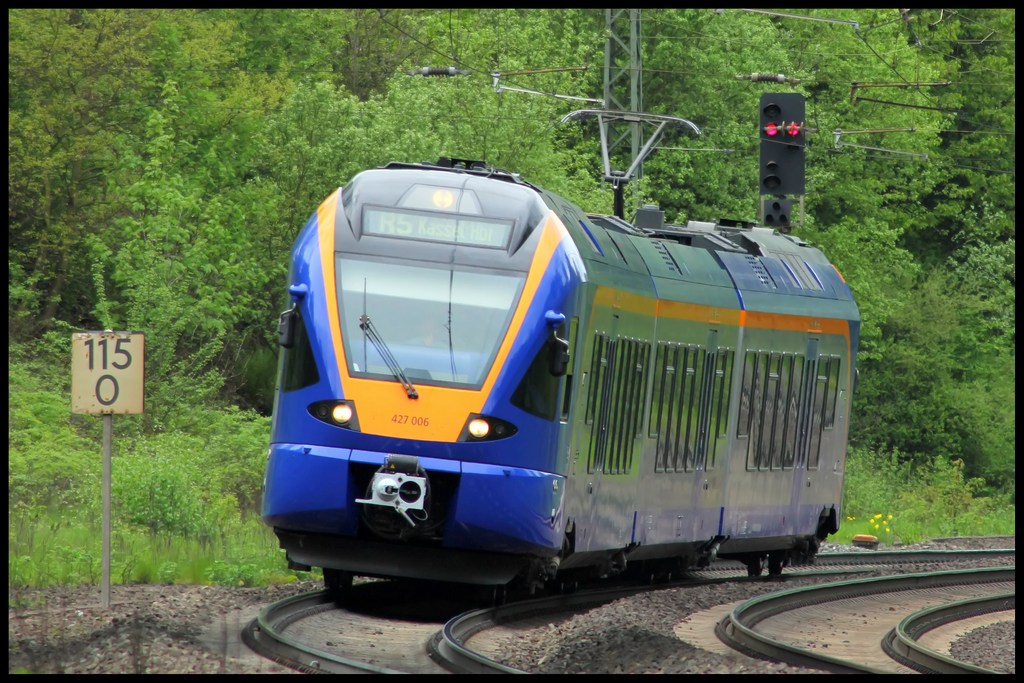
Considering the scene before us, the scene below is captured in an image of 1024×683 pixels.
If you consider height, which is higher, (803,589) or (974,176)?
(974,176)

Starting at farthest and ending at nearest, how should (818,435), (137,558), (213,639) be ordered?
(818,435) → (137,558) → (213,639)

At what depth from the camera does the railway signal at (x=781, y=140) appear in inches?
946

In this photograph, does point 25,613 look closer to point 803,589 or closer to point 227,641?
point 227,641

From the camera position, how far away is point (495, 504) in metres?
13.3

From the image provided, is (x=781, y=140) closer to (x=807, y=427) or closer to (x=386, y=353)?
(x=807, y=427)

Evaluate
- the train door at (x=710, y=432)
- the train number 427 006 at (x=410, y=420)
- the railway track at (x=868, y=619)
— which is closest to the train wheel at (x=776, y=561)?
the railway track at (x=868, y=619)

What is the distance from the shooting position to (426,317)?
13.5 metres

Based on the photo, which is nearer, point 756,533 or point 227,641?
point 227,641

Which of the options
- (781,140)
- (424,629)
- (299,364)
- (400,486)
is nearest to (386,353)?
(299,364)

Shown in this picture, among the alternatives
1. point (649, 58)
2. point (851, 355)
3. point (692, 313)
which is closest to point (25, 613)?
point (692, 313)

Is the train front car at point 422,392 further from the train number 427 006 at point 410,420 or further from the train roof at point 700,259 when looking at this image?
the train roof at point 700,259

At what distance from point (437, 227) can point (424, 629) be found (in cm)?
299

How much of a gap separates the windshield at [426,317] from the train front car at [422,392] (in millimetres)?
10

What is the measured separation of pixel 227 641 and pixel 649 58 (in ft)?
116
